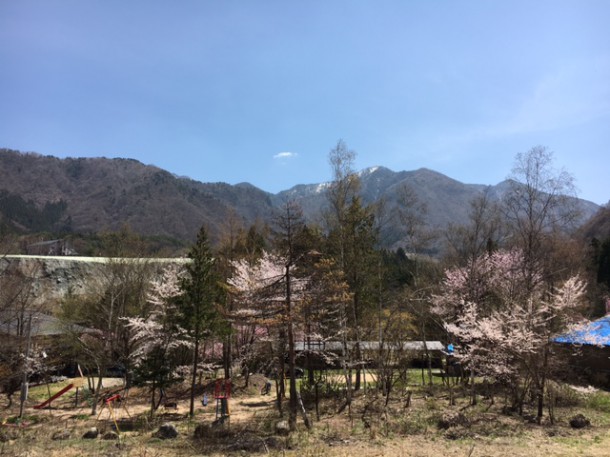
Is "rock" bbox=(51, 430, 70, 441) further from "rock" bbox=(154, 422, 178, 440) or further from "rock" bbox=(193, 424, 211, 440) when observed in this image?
"rock" bbox=(193, 424, 211, 440)

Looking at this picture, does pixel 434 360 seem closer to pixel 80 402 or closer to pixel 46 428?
pixel 80 402

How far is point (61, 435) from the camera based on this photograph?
1716cm

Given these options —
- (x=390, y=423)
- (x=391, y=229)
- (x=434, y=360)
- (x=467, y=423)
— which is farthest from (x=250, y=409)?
(x=434, y=360)

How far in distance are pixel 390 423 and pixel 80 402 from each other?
20.4 metres

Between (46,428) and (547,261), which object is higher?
(547,261)

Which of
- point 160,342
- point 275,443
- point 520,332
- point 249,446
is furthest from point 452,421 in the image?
point 160,342

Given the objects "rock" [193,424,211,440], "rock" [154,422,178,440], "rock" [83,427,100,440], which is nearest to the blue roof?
"rock" [193,424,211,440]

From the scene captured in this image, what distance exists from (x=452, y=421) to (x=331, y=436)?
4841 millimetres

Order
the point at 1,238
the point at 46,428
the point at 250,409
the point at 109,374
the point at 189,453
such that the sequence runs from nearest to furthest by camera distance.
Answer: the point at 189,453 < the point at 46,428 < the point at 250,409 < the point at 1,238 < the point at 109,374

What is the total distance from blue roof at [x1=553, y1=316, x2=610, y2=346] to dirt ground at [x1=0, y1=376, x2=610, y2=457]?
3308 mm

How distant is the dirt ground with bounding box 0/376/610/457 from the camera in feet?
42.8

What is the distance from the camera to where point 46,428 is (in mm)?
18828

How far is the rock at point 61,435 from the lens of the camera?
16.7 meters

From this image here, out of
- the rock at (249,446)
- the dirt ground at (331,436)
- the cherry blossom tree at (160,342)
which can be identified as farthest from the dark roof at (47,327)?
the rock at (249,446)
